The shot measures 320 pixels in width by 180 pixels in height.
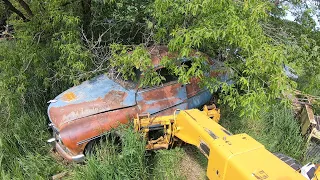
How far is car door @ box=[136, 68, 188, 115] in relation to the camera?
15.1 ft

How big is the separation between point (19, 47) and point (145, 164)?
3.13 m

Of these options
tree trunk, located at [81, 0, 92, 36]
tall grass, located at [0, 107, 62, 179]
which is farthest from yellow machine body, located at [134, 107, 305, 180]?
tree trunk, located at [81, 0, 92, 36]

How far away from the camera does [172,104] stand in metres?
4.82

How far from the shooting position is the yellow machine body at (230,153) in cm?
211

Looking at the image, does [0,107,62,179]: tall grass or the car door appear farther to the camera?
the car door

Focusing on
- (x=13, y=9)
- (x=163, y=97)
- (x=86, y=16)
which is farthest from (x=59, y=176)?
(x=13, y=9)

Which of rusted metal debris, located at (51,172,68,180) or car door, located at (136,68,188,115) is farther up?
car door, located at (136,68,188,115)

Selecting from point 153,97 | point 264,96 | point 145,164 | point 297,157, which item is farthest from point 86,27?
point 297,157

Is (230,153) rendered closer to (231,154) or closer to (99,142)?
(231,154)

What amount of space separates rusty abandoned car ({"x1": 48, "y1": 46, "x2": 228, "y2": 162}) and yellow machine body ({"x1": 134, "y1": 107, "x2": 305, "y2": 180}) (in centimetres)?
131

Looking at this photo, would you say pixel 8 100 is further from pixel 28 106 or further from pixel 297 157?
pixel 297 157

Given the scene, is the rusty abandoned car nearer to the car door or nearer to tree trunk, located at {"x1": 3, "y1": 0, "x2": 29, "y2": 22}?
the car door

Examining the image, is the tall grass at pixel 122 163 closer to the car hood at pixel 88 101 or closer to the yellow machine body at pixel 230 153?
the car hood at pixel 88 101

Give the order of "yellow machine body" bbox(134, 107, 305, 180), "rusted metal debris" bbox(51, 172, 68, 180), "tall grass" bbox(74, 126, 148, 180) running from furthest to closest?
"rusted metal debris" bbox(51, 172, 68, 180) → "tall grass" bbox(74, 126, 148, 180) → "yellow machine body" bbox(134, 107, 305, 180)
